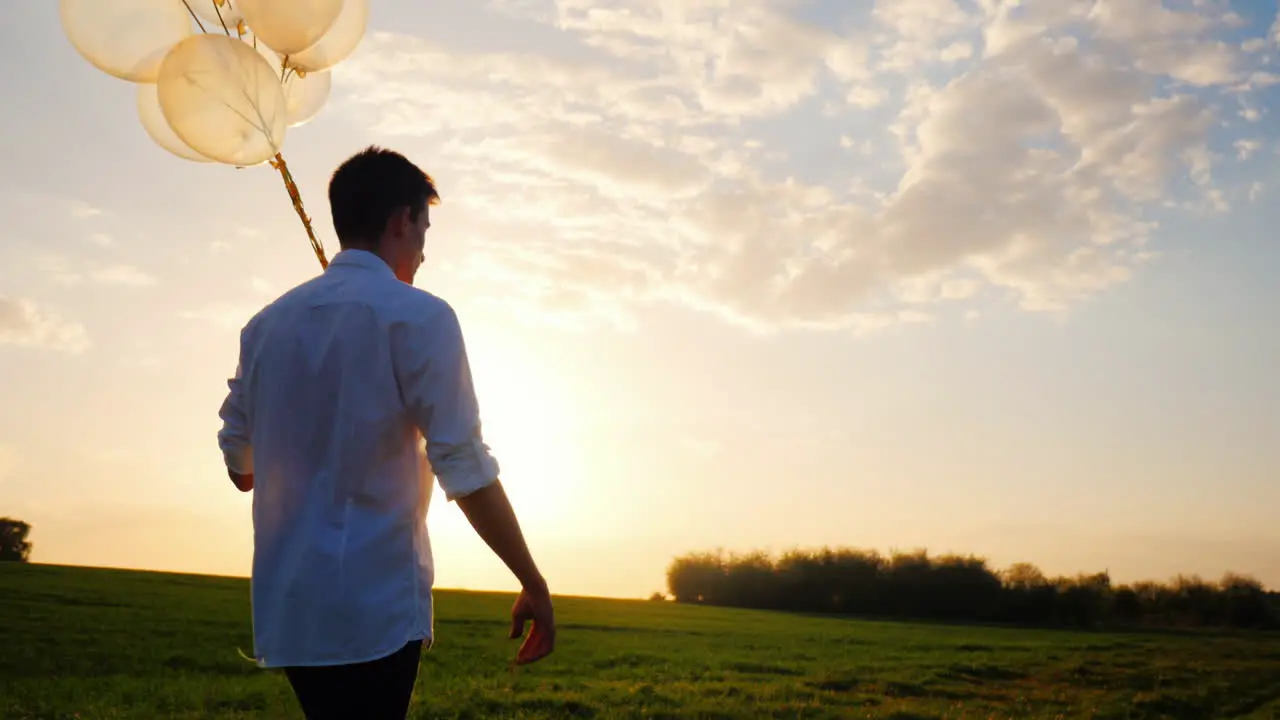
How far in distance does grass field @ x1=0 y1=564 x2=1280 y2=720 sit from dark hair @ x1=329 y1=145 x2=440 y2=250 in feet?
28.7

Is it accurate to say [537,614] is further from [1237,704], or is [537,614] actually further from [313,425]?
[1237,704]

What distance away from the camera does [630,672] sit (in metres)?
17.1

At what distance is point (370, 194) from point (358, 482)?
0.87m

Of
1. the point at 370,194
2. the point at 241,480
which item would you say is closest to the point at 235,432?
the point at 241,480

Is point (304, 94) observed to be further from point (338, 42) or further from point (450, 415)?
point (450, 415)

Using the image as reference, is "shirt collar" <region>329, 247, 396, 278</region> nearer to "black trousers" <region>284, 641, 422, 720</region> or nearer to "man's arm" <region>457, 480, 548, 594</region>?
"man's arm" <region>457, 480, 548, 594</region>

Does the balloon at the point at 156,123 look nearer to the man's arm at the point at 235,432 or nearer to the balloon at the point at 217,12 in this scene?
the balloon at the point at 217,12

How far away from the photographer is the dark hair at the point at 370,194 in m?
2.95

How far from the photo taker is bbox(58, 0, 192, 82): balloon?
14.1 ft

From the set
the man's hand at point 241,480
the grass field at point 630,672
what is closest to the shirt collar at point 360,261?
the man's hand at point 241,480

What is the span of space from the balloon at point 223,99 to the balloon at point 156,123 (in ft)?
1.30

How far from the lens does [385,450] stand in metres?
2.65

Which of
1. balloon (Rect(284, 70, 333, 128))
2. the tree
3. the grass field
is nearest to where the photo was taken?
balloon (Rect(284, 70, 333, 128))

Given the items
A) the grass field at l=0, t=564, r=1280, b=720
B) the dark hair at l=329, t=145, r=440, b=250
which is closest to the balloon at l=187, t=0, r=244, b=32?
the dark hair at l=329, t=145, r=440, b=250
